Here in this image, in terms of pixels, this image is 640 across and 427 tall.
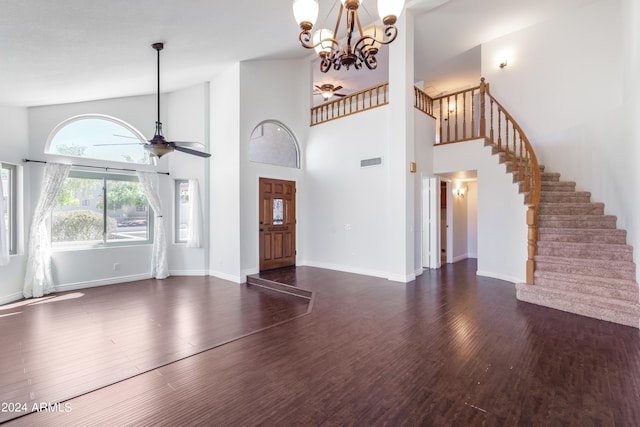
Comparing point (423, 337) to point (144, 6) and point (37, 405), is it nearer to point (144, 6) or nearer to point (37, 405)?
point (37, 405)

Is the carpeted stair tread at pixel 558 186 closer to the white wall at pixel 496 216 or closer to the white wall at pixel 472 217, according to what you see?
the white wall at pixel 496 216

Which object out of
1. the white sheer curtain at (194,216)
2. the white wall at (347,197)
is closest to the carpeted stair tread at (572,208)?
the white wall at (347,197)

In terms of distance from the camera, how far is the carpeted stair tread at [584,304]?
11.1ft

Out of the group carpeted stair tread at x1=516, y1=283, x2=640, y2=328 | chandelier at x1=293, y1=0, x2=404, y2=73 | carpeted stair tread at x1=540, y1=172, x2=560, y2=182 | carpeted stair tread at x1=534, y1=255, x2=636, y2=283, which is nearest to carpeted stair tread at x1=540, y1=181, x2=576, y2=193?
carpeted stair tread at x1=540, y1=172, x2=560, y2=182

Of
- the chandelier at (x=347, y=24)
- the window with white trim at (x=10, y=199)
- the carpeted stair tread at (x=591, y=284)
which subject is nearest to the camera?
the chandelier at (x=347, y=24)

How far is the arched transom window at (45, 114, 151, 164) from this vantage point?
5.27m

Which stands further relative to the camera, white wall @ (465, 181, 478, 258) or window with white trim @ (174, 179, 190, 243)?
white wall @ (465, 181, 478, 258)

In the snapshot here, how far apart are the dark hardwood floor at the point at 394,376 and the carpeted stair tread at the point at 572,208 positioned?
2.00 m

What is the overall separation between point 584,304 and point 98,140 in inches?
321

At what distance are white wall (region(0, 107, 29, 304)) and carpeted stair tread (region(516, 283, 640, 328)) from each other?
772 centimetres

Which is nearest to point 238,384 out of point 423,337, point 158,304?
point 423,337

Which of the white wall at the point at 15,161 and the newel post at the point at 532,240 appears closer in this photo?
the newel post at the point at 532,240

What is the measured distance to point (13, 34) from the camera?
2.88m

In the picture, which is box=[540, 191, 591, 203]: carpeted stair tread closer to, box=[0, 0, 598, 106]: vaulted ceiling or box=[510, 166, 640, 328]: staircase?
box=[510, 166, 640, 328]: staircase
